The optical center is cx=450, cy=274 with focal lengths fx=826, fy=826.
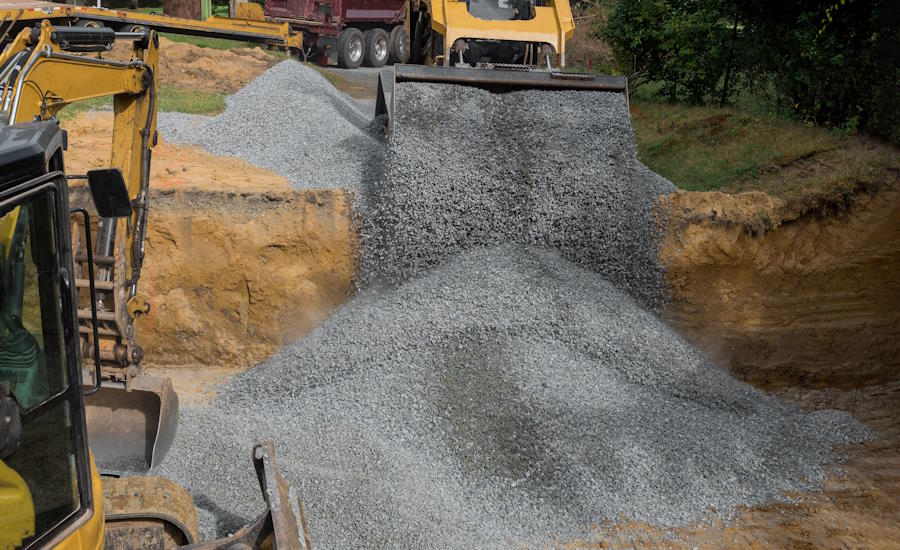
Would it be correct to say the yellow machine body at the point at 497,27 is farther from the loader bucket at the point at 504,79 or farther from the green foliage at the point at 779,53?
the green foliage at the point at 779,53

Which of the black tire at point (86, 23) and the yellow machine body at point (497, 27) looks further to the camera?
the yellow machine body at point (497, 27)

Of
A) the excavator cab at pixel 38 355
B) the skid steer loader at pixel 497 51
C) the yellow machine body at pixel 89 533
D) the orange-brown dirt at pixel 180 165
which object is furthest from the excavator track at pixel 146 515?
the skid steer loader at pixel 497 51

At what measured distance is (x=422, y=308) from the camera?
22.9ft

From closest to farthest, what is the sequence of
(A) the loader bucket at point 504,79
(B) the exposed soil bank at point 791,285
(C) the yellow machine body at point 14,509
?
(C) the yellow machine body at point 14,509 → (B) the exposed soil bank at point 791,285 → (A) the loader bucket at point 504,79

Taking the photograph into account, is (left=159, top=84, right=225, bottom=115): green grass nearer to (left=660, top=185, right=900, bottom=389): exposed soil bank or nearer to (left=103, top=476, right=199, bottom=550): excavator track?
(left=660, top=185, right=900, bottom=389): exposed soil bank

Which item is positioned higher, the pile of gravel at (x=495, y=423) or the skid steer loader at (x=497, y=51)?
the skid steer loader at (x=497, y=51)

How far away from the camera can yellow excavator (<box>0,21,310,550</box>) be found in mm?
2561

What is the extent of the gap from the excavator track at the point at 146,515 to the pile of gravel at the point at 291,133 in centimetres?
447

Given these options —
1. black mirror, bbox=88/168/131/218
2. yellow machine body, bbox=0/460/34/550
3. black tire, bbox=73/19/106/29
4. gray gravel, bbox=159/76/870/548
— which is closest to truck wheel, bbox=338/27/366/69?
gray gravel, bbox=159/76/870/548

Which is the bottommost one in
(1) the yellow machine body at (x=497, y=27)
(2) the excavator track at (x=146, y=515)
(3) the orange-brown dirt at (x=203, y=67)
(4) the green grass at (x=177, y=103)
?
(2) the excavator track at (x=146, y=515)

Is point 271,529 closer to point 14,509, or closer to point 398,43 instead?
point 14,509

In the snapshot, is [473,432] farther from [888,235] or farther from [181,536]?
[888,235]

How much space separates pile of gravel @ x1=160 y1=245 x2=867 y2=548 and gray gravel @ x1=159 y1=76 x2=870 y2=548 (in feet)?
0.05

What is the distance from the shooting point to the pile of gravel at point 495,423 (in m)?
5.20
